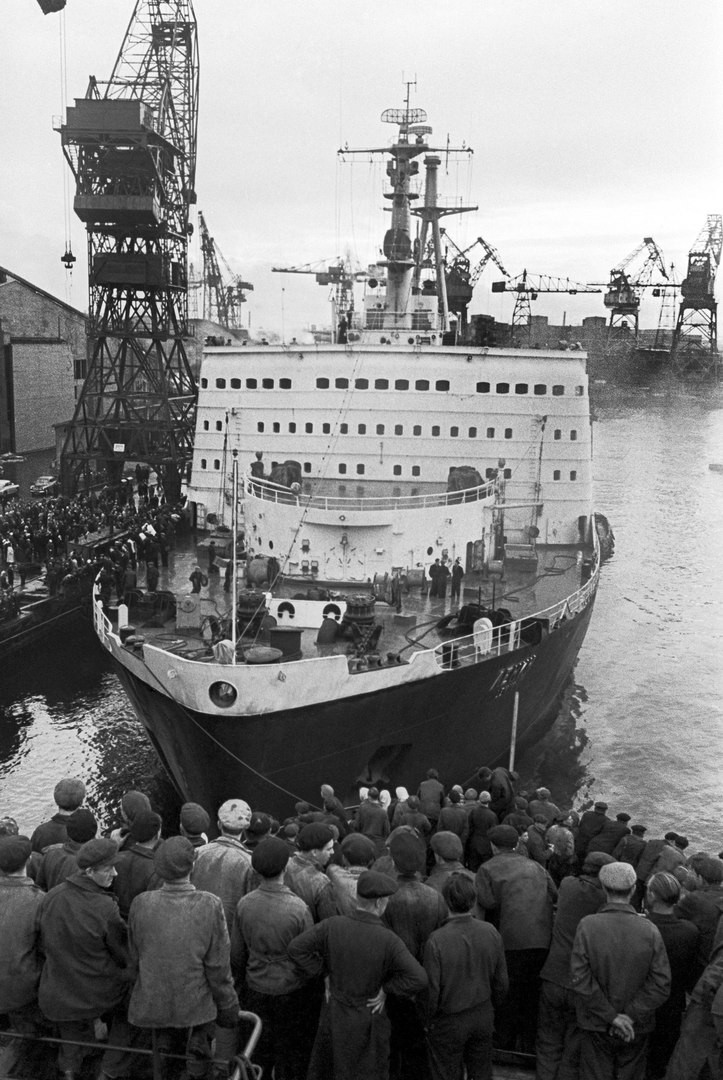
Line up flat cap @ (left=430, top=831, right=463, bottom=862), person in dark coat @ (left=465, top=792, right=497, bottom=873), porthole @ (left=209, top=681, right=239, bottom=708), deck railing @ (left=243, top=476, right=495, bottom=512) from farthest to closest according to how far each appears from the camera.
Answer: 1. deck railing @ (left=243, top=476, right=495, bottom=512)
2. porthole @ (left=209, top=681, right=239, bottom=708)
3. person in dark coat @ (left=465, top=792, right=497, bottom=873)
4. flat cap @ (left=430, top=831, right=463, bottom=862)

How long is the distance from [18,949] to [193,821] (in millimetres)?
1461

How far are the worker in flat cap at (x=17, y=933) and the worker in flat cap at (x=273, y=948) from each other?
3.99 ft

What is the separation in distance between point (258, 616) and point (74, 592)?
12.7 m

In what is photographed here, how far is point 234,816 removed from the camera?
23.1 ft

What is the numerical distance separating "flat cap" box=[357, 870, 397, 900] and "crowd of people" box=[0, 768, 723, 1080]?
12 millimetres

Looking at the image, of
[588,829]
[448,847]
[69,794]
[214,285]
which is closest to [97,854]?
[69,794]

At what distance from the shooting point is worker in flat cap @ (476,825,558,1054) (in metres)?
6.55

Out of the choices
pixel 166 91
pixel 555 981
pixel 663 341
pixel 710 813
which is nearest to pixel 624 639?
pixel 710 813

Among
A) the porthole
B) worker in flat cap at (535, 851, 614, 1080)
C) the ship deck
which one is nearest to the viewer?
worker in flat cap at (535, 851, 614, 1080)

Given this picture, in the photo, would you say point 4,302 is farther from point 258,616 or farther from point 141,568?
point 258,616

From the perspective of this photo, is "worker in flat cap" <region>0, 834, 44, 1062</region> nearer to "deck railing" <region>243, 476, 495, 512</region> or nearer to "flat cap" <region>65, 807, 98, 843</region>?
"flat cap" <region>65, 807, 98, 843</region>

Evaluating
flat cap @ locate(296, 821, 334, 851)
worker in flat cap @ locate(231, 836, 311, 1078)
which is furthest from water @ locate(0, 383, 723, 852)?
worker in flat cap @ locate(231, 836, 311, 1078)

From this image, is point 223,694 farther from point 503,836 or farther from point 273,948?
point 273,948

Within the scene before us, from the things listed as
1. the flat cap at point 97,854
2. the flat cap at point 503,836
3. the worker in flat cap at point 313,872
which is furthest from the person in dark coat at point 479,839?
the flat cap at point 97,854
